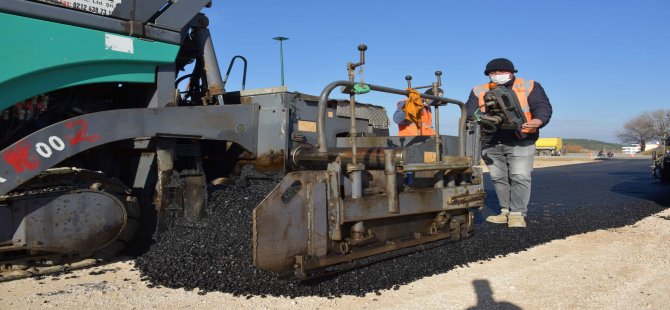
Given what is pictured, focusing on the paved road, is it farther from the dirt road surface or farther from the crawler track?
the crawler track

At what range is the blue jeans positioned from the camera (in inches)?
222

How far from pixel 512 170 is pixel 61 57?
4652mm

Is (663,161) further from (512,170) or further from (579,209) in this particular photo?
(512,170)

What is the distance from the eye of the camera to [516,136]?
18.4 ft

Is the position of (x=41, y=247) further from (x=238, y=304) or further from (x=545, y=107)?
(x=545, y=107)

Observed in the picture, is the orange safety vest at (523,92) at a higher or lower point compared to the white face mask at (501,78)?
lower

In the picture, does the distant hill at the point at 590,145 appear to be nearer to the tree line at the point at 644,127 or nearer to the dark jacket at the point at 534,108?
the tree line at the point at 644,127

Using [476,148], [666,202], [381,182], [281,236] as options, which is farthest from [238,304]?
[666,202]

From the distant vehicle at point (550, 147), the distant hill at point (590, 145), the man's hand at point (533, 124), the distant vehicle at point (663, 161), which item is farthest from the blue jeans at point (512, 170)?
the distant hill at point (590, 145)

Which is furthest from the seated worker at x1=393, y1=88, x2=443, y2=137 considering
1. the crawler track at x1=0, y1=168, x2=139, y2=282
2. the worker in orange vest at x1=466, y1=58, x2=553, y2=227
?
the crawler track at x1=0, y1=168, x2=139, y2=282

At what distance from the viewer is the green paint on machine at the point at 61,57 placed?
3258 millimetres

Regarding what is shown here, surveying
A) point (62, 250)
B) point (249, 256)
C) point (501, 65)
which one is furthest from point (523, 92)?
point (62, 250)

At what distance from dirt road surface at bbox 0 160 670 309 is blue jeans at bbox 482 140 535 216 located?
1292 mm

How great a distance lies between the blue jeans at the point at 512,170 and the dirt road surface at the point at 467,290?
1292mm
